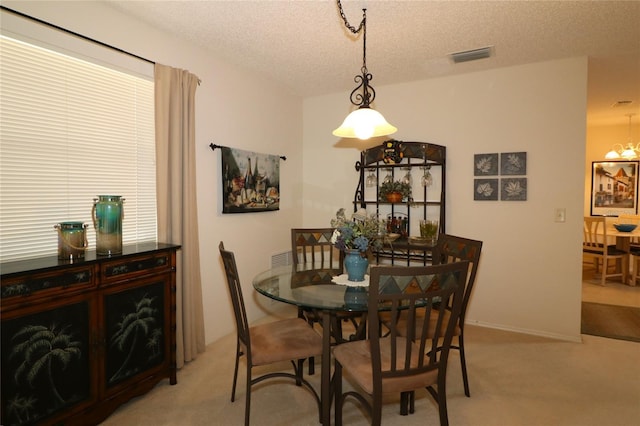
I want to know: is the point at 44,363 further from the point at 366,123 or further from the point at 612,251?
the point at 612,251

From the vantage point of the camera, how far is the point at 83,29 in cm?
222

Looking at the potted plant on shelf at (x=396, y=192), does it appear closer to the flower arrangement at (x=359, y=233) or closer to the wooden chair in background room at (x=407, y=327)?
the flower arrangement at (x=359, y=233)

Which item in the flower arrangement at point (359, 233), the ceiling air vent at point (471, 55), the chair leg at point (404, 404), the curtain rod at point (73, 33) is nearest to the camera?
the curtain rod at point (73, 33)

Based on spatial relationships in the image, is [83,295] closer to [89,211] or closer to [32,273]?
[32,273]

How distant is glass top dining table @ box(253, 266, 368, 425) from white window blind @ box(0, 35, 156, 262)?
1081 mm

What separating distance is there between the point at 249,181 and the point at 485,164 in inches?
95.0

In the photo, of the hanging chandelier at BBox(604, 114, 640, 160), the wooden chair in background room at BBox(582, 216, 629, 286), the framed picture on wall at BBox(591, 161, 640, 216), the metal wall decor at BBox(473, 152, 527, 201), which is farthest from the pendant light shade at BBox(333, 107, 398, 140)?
the framed picture on wall at BBox(591, 161, 640, 216)

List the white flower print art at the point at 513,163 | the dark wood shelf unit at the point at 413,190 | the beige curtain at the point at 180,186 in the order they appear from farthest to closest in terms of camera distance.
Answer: the dark wood shelf unit at the point at 413,190
the white flower print art at the point at 513,163
the beige curtain at the point at 180,186

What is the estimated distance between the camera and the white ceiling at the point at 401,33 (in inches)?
93.4

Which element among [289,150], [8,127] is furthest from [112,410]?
[289,150]

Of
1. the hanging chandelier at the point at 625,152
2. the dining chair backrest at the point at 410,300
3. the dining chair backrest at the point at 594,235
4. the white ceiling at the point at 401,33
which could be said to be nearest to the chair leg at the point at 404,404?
the dining chair backrest at the point at 410,300

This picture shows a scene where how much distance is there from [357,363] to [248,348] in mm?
628

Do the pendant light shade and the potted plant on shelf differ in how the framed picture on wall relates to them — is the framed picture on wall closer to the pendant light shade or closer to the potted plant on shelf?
the potted plant on shelf

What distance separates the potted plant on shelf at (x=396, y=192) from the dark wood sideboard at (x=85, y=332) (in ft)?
7.56
